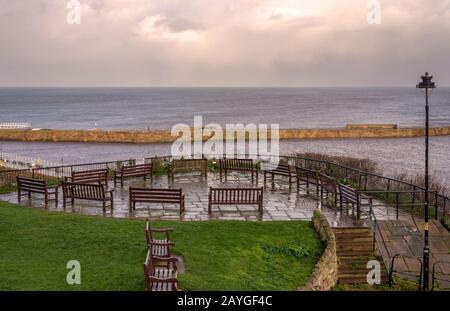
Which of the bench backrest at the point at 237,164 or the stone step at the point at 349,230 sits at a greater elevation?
the bench backrest at the point at 237,164

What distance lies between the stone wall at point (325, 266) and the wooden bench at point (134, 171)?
24.8 ft

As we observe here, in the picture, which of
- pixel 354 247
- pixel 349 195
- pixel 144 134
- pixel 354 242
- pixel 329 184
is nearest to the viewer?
pixel 354 247

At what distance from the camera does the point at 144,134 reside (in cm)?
5441

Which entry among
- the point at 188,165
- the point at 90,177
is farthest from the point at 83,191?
the point at 188,165

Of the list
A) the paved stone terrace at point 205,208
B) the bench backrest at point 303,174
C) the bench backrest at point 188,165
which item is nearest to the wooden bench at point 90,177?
the paved stone terrace at point 205,208

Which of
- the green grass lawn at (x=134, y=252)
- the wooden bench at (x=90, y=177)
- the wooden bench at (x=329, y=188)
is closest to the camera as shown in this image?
the green grass lawn at (x=134, y=252)

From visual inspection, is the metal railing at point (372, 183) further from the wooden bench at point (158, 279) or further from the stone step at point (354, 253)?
the wooden bench at point (158, 279)

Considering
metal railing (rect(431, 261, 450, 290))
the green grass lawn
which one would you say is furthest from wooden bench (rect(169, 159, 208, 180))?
metal railing (rect(431, 261, 450, 290))

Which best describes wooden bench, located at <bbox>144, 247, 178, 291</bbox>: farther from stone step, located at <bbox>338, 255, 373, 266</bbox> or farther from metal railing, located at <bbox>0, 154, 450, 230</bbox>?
metal railing, located at <bbox>0, 154, 450, 230</bbox>

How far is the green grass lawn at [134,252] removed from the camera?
8.44 meters

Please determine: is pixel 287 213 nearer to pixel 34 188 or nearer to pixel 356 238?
pixel 356 238

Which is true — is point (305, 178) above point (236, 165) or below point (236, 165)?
below

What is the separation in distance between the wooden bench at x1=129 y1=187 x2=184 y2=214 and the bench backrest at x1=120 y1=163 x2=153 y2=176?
12.9ft

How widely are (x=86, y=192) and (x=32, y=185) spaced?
74.3 inches
